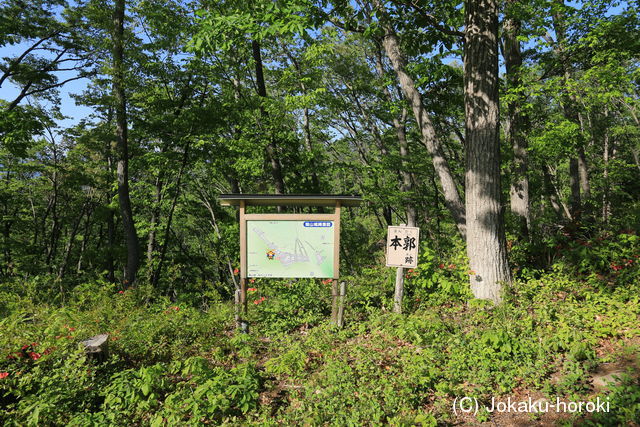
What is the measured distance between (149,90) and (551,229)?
11.5 m

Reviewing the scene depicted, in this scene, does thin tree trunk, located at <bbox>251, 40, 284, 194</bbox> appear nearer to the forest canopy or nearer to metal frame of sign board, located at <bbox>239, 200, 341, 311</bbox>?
the forest canopy

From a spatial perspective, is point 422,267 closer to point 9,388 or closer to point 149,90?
point 9,388

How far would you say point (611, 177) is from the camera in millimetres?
12734

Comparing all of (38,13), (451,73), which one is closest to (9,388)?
(451,73)

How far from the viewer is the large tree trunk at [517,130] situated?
7672 mm

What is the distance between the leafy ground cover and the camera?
334 cm

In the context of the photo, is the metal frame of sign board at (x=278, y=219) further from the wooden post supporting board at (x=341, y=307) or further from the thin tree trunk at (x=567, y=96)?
the thin tree trunk at (x=567, y=96)

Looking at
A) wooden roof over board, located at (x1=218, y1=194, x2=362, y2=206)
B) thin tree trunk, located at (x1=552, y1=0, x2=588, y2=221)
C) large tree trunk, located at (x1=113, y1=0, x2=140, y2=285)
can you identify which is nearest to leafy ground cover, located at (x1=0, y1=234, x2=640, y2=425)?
wooden roof over board, located at (x1=218, y1=194, x2=362, y2=206)

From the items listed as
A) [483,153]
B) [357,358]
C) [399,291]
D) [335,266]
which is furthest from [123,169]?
[483,153]

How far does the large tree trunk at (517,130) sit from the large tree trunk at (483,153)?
3166mm

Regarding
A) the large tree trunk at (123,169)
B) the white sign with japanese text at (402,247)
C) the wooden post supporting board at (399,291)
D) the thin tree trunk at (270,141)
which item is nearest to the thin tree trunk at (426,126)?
the white sign with japanese text at (402,247)

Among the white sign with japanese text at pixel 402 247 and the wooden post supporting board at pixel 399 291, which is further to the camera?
the wooden post supporting board at pixel 399 291

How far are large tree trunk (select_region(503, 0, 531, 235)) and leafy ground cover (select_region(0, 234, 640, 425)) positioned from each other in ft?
7.63

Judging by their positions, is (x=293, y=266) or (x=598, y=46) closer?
(x=293, y=266)
